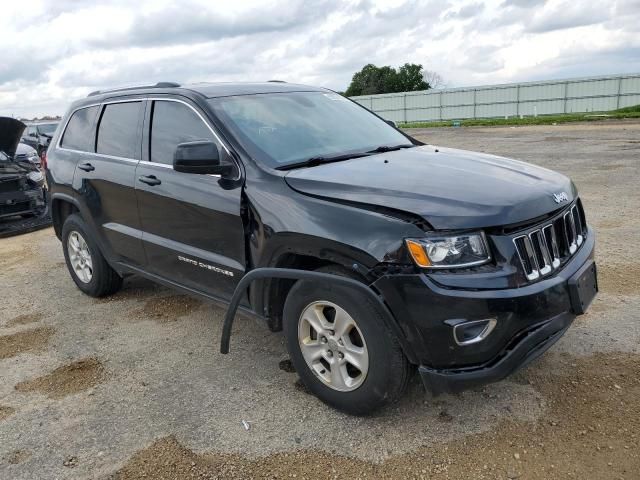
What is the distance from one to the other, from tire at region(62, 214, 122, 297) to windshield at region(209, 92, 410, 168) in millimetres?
2142

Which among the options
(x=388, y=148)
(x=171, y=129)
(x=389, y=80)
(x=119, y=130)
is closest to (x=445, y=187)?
(x=388, y=148)

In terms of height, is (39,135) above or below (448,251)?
below

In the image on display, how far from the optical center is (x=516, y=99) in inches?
1373

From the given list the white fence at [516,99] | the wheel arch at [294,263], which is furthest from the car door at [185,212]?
the white fence at [516,99]

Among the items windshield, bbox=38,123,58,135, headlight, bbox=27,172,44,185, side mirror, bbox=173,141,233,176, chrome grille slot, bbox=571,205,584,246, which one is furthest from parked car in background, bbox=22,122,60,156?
chrome grille slot, bbox=571,205,584,246

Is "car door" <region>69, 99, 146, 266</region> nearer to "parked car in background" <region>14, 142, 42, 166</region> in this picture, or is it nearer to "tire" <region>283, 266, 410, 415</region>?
"tire" <region>283, 266, 410, 415</region>

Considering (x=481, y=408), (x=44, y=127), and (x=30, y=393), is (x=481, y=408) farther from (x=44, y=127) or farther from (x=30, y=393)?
(x=44, y=127)

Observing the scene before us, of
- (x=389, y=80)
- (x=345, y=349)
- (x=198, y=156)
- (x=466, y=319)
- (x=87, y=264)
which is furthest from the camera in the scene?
(x=389, y=80)

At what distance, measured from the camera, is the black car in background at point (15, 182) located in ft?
29.8

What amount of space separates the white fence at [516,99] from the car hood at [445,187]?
102 feet

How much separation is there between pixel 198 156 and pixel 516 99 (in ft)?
114

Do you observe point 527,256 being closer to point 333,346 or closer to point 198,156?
point 333,346

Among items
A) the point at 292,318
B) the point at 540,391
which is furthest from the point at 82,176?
the point at 540,391

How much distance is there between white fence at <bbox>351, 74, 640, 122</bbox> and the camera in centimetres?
3170
